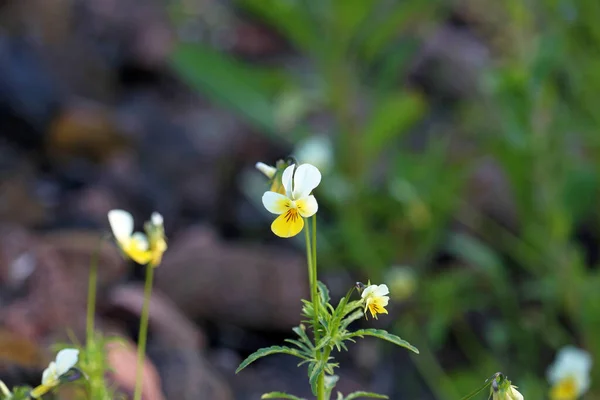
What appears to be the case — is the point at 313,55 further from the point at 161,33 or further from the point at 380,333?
the point at 380,333

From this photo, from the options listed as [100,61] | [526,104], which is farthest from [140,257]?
[100,61]

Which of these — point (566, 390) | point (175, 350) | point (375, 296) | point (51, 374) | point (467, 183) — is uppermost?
point (467, 183)

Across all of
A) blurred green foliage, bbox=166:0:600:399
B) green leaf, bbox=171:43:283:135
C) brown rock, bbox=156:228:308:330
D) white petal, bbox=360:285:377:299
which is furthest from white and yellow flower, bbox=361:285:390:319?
green leaf, bbox=171:43:283:135

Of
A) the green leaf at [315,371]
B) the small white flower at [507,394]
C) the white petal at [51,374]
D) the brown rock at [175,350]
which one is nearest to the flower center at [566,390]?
the brown rock at [175,350]

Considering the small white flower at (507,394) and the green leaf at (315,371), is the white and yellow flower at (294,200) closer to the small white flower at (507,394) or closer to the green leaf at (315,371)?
the green leaf at (315,371)

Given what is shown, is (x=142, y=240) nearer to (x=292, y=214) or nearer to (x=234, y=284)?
(x=292, y=214)

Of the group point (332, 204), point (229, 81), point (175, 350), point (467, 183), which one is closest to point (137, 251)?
point (175, 350)
